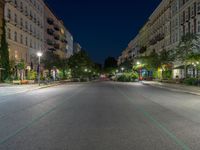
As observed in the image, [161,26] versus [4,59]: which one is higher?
[161,26]

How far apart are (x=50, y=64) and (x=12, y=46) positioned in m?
18.8

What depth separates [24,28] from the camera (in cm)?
5975

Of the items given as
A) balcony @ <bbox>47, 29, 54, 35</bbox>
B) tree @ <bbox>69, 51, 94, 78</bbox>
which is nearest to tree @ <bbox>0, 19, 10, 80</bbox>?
balcony @ <bbox>47, 29, 54, 35</bbox>

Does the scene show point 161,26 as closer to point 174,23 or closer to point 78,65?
point 174,23

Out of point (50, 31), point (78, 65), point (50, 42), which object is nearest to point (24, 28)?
point (50, 42)

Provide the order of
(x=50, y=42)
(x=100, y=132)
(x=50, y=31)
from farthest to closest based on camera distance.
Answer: (x=50, y=31) → (x=50, y=42) → (x=100, y=132)

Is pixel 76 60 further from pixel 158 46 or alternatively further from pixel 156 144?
pixel 156 144

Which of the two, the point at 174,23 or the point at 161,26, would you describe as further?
the point at 161,26

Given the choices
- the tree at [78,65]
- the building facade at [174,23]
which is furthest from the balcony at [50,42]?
the building facade at [174,23]

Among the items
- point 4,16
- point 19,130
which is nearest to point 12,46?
point 4,16

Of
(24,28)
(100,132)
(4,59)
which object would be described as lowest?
(100,132)

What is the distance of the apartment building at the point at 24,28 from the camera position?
51.7 metres

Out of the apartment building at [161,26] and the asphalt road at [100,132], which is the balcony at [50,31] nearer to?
the apartment building at [161,26]

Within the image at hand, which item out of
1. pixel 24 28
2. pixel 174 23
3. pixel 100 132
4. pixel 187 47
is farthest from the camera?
pixel 174 23
